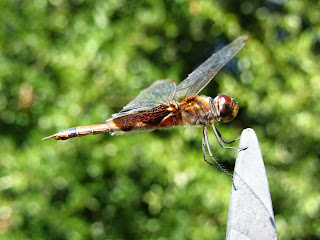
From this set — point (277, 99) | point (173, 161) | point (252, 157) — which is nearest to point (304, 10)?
A: point (277, 99)

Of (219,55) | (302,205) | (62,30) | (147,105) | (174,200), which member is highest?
(62,30)

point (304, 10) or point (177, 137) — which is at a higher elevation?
point (304, 10)

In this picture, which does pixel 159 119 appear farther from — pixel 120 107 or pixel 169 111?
pixel 120 107

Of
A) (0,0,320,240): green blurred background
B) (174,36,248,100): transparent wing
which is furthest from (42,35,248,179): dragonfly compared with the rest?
(0,0,320,240): green blurred background

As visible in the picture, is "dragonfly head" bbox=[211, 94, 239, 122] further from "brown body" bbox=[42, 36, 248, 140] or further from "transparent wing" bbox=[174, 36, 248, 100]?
"transparent wing" bbox=[174, 36, 248, 100]

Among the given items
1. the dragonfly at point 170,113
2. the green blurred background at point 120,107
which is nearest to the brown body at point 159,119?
the dragonfly at point 170,113

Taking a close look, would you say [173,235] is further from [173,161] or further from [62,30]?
[62,30]
